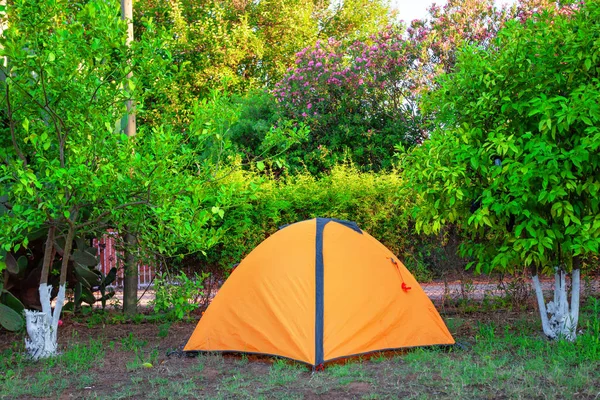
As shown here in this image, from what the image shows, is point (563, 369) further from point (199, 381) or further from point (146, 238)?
point (146, 238)

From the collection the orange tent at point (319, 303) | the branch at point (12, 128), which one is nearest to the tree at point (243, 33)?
the branch at point (12, 128)

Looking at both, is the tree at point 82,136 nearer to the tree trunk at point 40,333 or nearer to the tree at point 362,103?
the tree trunk at point 40,333

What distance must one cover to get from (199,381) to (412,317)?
7.14ft

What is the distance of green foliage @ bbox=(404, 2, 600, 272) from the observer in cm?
590

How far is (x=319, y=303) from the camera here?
5984mm

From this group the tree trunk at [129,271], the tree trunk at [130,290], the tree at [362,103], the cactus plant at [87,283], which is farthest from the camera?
the tree at [362,103]

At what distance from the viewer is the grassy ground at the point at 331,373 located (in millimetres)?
4844

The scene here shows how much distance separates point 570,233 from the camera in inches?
237

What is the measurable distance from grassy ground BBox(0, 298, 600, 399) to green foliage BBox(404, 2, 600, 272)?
89 centimetres

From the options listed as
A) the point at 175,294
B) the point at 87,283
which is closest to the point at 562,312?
the point at 175,294

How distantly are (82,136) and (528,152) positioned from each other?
165 inches

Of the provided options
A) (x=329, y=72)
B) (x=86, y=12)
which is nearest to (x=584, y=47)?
(x=86, y=12)

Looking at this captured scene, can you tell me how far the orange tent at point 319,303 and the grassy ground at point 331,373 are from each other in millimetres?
168

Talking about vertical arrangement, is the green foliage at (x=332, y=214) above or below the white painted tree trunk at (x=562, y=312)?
above
